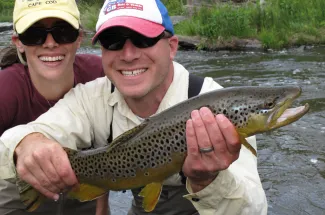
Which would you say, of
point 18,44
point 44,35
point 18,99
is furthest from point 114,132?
point 18,44

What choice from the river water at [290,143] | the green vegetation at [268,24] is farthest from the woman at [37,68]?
the green vegetation at [268,24]

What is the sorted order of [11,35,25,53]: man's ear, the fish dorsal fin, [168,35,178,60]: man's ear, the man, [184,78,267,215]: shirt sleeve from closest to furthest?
the man, [184,78,267,215]: shirt sleeve, the fish dorsal fin, [168,35,178,60]: man's ear, [11,35,25,53]: man's ear

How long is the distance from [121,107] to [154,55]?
428 millimetres

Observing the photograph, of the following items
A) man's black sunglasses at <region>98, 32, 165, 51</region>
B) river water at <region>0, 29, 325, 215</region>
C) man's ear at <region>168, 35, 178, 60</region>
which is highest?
man's black sunglasses at <region>98, 32, 165, 51</region>

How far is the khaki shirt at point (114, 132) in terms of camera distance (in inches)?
100

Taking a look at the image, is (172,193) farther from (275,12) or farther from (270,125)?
(275,12)

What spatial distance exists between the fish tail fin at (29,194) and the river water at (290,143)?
2113 millimetres

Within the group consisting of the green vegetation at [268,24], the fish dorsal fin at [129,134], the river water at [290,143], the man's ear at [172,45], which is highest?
the man's ear at [172,45]

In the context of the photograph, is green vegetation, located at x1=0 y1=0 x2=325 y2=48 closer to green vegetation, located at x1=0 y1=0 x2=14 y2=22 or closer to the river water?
the river water

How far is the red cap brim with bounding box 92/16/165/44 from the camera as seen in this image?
2.76m

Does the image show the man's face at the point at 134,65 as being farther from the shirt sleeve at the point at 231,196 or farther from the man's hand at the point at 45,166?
the shirt sleeve at the point at 231,196

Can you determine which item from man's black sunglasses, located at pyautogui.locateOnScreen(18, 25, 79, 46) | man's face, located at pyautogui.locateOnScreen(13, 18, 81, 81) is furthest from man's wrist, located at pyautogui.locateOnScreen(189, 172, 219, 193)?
man's black sunglasses, located at pyautogui.locateOnScreen(18, 25, 79, 46)

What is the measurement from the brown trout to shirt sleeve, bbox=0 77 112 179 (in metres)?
0.30

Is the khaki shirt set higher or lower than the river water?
higher
